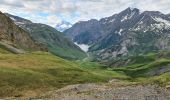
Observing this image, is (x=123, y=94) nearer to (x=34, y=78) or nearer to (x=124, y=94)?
(x=124, y=94)

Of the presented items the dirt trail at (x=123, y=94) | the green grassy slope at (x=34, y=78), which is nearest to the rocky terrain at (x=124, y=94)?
the dirt trail at (x=123, y=94)

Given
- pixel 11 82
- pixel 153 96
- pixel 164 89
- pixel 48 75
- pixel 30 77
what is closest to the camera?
pixel 153 96

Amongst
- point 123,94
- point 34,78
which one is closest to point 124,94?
point 123,94

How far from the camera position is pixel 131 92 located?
75812mm

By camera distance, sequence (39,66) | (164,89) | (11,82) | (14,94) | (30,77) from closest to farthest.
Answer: (164,89)
(14,94)
(11,82)
(30,77)
(39,66)

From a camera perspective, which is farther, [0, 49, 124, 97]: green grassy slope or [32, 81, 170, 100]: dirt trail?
[0, 49, 124, 97]: green grassy slope

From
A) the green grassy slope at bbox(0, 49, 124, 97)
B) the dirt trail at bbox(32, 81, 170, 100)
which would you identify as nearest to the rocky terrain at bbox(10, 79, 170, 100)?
the dirt trail at bbox(32, 81, 170, 100)

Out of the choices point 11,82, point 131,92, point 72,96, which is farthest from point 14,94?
point 131,92

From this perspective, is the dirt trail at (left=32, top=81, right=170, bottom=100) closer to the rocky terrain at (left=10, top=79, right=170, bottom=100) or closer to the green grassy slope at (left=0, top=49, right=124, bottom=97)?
the rocky terrain at (left=10, top=79, right=170, bottom=100)

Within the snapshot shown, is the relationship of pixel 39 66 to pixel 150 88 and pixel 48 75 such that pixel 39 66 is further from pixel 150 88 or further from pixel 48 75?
pixel 150 88

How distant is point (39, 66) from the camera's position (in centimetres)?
13612

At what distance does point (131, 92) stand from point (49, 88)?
35907 mm

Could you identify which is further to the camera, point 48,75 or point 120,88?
point 48,75

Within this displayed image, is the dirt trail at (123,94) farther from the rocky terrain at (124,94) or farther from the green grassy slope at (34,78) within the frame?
the green grassy slope at (34,78)
